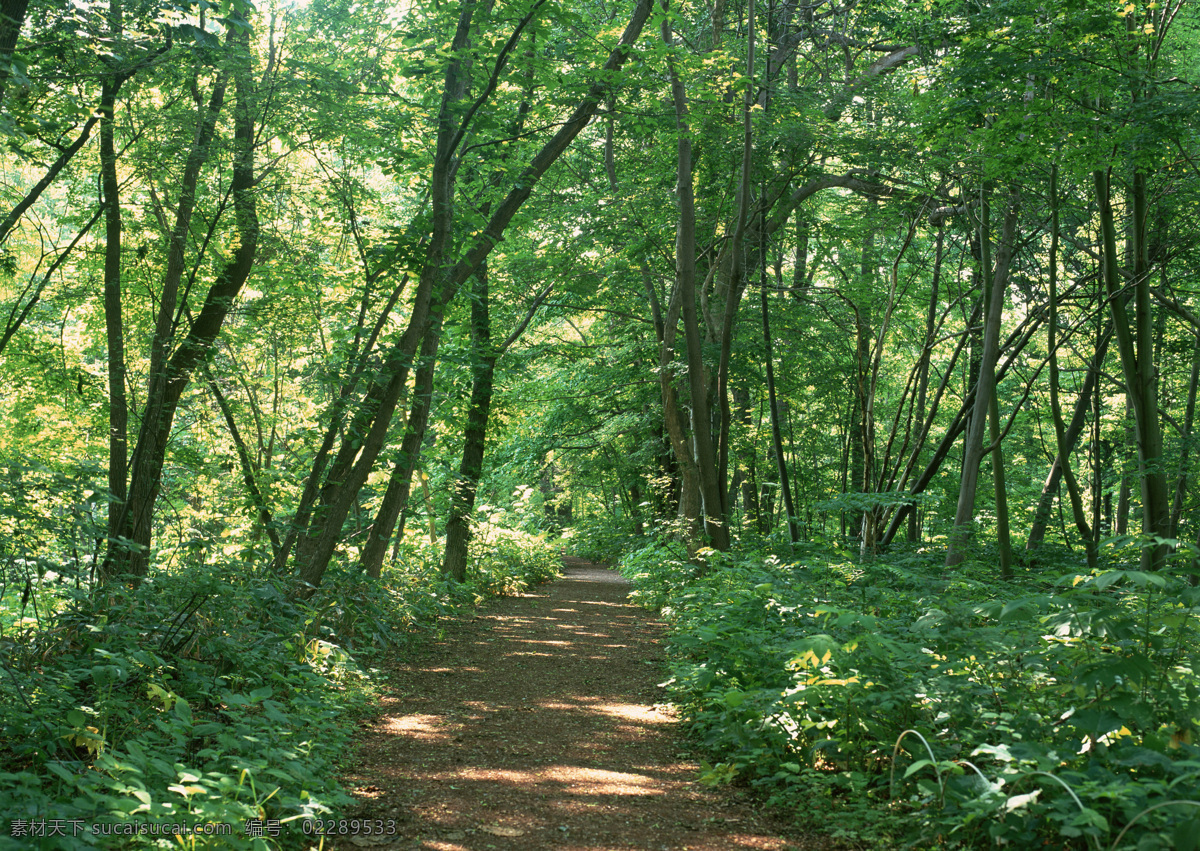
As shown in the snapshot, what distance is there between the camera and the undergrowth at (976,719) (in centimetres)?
267

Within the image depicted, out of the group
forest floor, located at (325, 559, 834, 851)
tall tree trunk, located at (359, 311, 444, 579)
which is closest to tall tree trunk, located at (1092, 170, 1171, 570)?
forest floor, located at (325, 559, 834, 851)

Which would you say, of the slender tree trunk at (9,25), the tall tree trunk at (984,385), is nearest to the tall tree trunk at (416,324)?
the slender tree trunk at (9,25)

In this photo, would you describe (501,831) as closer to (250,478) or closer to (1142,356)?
(250,478)

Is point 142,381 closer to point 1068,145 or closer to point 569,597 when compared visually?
point 569,597

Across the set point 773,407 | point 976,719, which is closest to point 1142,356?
point 773,407

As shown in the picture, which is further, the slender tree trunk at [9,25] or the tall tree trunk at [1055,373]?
the tall tree trunk at [1055,373]

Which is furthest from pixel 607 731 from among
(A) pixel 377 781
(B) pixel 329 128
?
(B) pixel 329 128

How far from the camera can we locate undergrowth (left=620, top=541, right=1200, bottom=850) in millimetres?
2672

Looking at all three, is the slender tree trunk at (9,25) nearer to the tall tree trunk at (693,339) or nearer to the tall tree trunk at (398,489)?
the tall tree trunk at (398,489)

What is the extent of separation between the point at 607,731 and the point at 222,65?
5927 mm

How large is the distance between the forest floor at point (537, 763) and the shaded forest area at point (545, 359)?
0.28m

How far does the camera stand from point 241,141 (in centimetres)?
702

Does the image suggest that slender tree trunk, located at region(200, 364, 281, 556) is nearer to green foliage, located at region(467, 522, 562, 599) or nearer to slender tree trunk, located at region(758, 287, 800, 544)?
green foliage, located at region(467, 522, 562, 599)

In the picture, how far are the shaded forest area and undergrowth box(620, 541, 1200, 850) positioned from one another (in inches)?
1.1
